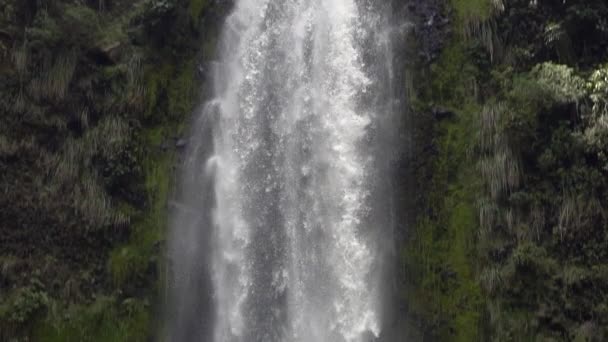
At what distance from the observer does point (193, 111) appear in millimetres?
14977

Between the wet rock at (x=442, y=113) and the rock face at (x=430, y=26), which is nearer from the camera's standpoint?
the wet rock at (x=442, y=113)

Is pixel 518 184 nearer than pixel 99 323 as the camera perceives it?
Yes

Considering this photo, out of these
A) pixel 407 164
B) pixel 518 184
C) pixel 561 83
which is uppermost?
pixel 561 83

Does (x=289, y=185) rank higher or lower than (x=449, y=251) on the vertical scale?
higher

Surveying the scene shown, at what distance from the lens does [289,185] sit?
1399 centimetres

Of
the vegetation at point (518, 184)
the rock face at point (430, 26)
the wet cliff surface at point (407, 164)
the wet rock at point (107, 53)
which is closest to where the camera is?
the vegetation at point (518, 184)

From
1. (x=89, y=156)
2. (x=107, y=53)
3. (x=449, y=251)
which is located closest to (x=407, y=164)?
(x=449, y=251)

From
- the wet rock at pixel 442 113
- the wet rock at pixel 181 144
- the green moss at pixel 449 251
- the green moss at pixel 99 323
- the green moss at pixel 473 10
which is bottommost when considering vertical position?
the green moss at pixel 99 323

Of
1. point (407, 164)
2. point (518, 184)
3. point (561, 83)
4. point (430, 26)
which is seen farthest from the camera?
point (430, 26)

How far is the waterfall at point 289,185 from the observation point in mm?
12984

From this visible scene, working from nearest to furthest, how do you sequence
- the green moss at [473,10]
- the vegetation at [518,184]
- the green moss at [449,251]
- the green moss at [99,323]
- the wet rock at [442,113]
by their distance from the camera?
the vegetation at [518,184] → the green moss at [449,251] → the green moss at [99,323] → the wet rock at [442,113] → the green moss at [473,10]

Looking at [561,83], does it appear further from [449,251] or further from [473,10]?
[449,251]

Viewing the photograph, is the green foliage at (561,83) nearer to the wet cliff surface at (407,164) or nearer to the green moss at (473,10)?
the wet cliff surface at (407,164)

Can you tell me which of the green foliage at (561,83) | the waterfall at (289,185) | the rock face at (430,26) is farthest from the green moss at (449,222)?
the green foliage at (561,83)
